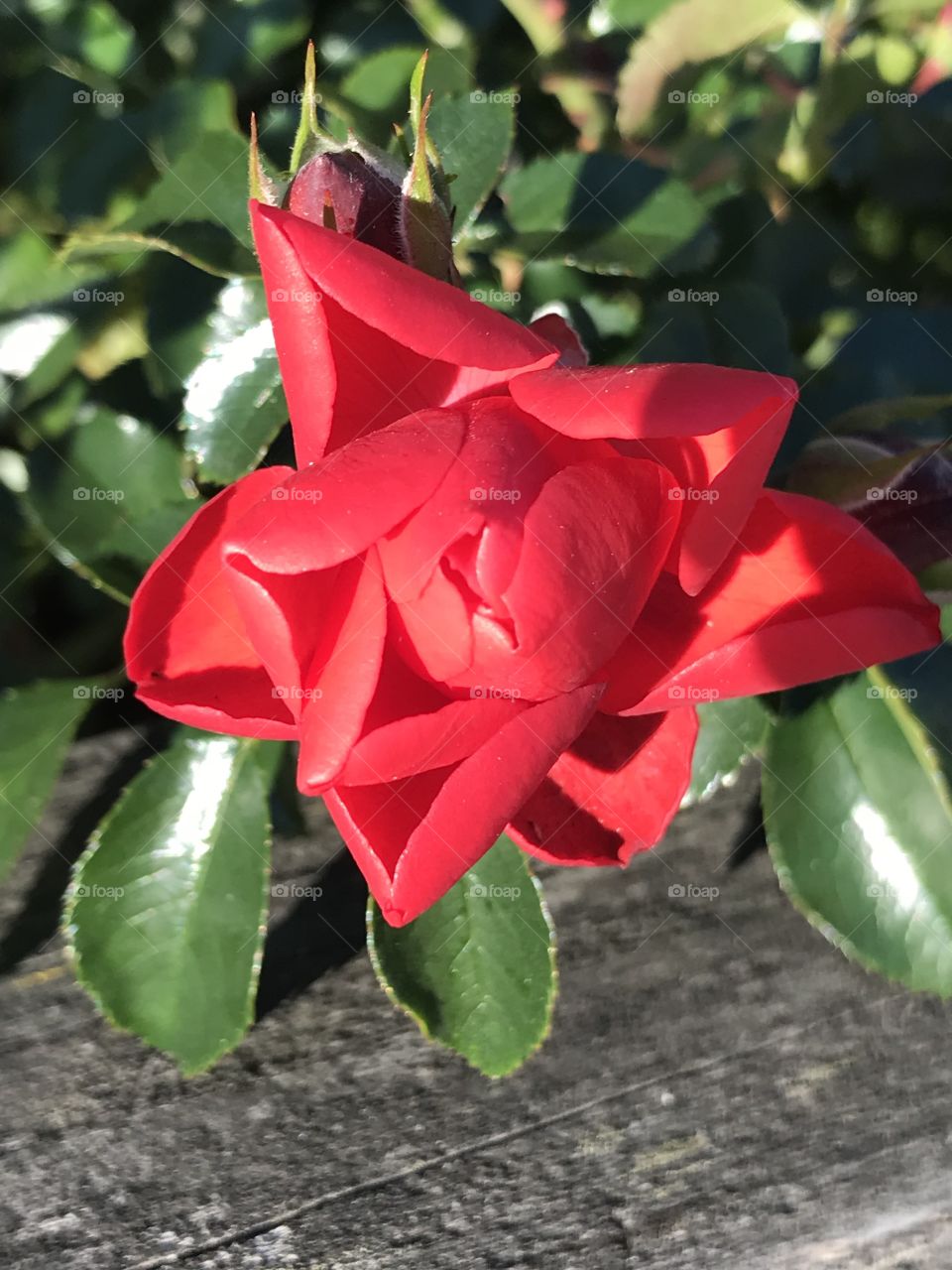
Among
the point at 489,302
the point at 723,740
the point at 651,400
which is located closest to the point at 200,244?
the point at 489,302

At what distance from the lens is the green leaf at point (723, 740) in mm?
854

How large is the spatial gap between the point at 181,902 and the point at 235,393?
1.21 feet

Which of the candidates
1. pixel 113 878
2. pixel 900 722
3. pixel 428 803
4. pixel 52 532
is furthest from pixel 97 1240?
pixel 900 722

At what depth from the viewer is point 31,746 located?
2.90 ft

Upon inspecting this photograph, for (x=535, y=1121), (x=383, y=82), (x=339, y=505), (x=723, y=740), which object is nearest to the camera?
(x=339, y=505)

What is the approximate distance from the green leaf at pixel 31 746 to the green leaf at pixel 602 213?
0.52m

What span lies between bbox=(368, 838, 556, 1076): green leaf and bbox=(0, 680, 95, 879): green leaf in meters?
0.31

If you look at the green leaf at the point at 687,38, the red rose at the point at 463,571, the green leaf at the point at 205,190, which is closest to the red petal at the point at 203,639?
the red rose at the point at 463,571

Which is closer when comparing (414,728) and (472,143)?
(414,728)

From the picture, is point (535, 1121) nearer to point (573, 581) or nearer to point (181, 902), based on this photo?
point (181, 902)

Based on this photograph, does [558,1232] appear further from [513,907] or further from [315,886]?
[315,886]

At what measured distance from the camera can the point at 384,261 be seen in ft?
1.66

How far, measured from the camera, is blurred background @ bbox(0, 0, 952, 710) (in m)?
0.81

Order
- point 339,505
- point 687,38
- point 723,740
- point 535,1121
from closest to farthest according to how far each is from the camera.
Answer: point 339,505, point 535,1121, point 723,740, point 687,38
